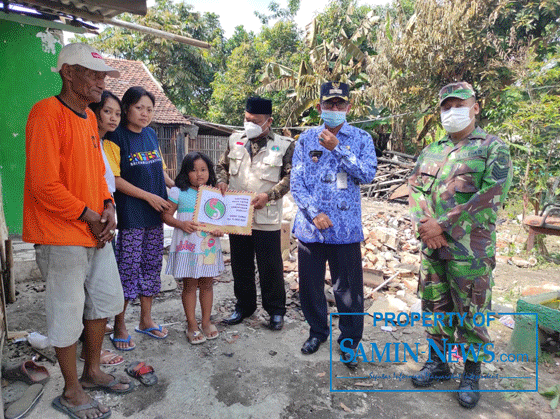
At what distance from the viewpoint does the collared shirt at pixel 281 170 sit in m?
3.53

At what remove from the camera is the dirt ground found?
8.30ft

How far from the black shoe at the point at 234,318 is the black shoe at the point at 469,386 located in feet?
6.93

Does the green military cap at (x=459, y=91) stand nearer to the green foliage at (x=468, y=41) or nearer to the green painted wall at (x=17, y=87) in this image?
the green painted wall at (x=17, y=87)

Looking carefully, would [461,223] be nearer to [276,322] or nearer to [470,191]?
[470,191]

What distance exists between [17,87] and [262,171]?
442 cm

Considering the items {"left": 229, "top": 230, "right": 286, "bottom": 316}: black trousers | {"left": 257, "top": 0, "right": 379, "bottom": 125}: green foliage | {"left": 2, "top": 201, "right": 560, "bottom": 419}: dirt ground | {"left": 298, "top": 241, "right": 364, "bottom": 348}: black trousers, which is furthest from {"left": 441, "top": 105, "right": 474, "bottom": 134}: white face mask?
{"left": 257, "top": 0, "right": 379, "bottom": 125}: green foliage

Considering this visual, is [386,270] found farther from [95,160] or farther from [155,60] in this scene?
[155,60]

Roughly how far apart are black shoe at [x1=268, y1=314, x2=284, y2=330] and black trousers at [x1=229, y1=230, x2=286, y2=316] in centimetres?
4

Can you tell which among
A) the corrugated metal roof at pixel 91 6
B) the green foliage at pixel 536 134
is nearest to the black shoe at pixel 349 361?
the corrugated metal roof at pixel 91 6

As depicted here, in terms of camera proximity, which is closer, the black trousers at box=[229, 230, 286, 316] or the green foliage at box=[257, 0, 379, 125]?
the black trousers at box=[229, 230, 286, 316]

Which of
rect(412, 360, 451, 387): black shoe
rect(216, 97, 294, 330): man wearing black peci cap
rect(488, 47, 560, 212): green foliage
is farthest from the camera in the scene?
rect(488, 47, 560, 212): green foliage

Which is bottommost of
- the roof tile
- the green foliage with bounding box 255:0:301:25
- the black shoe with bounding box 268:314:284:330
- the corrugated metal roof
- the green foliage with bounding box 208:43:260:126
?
the black shoe with bounding box 268:314:284:330

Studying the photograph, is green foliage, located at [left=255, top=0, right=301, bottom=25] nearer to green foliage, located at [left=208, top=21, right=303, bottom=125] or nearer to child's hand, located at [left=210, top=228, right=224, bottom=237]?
green foliage, located at [left=208, top=21, right=303, bottom=125]

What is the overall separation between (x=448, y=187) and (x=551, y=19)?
12.5m
